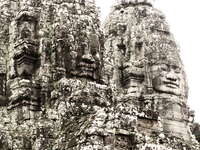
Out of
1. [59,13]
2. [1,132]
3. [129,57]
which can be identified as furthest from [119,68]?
[1,132]

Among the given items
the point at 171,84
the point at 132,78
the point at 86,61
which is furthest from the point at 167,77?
the point at 86,61

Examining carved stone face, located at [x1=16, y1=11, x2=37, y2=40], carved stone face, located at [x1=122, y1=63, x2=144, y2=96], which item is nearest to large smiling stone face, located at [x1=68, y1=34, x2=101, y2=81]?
carved stone face, located at [x1=16, y1=11, x2=37, y2=40]

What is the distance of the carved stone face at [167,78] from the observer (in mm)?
28953

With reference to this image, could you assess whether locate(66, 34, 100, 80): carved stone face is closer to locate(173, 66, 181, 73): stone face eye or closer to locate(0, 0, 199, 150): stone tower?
locate(0, 0, 199, 150): stone tower

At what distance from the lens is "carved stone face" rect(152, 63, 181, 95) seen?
29.0 metres

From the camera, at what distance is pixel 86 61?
16.0 m

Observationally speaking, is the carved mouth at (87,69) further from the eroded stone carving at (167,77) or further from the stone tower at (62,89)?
the eroded stone carving at (167,77)

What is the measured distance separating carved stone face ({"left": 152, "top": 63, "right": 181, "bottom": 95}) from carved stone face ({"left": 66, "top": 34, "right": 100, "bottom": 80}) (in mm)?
12905

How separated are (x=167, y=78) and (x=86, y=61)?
13456 mm

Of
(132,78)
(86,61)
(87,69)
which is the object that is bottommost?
(87,69)

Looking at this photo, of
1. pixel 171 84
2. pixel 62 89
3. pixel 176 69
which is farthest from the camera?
pixel 176 69

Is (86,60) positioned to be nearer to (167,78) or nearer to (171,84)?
(167,78)

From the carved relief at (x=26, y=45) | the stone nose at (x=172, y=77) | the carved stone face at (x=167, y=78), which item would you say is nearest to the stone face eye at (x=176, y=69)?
the carved stone face at (x=167, y=78)

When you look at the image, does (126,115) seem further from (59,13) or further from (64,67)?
(59,13)
